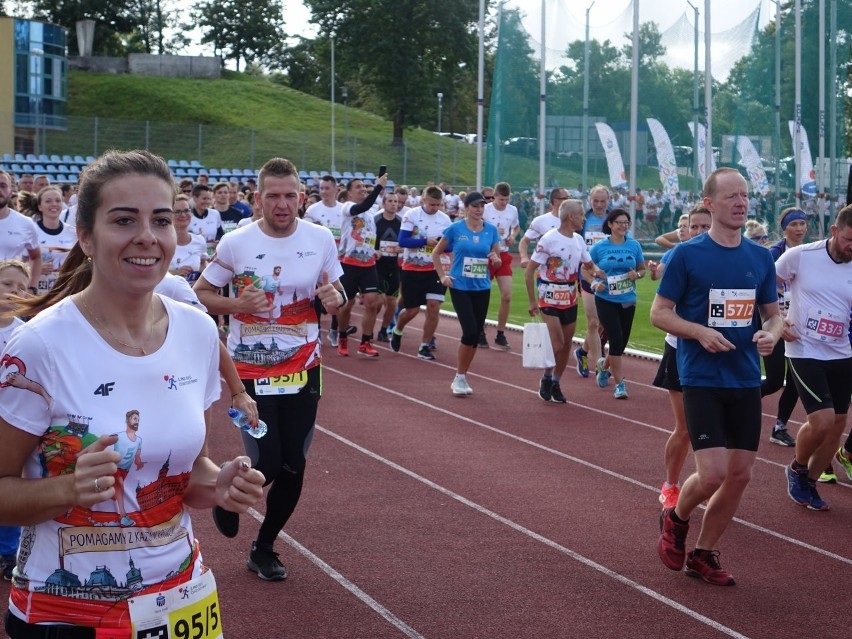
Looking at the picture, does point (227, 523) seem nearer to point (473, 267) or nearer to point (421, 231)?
point (473, 267)

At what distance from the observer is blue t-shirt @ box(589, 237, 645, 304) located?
1314cm

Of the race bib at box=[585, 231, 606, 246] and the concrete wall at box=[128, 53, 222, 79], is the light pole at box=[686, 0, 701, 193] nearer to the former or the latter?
the race bib at box=[585, 231, 606, 246]

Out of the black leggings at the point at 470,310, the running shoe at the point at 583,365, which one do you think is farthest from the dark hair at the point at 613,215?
the running shoe at the point at 583,365

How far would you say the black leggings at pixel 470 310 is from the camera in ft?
43.9

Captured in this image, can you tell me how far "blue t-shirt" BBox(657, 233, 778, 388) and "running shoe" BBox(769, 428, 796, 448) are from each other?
452 centimetres

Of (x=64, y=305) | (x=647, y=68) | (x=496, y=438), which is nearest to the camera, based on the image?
(x=64, y=305)

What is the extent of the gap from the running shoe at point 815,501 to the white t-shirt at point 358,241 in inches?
352

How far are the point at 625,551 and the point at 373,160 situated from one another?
175 feet

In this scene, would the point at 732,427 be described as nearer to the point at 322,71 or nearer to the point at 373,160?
the point at 373,160

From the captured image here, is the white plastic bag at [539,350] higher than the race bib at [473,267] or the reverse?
the reverse

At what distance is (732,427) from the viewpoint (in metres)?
6.62

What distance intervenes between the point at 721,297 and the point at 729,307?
0.23ft

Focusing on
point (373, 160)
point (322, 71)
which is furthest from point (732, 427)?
point (322, 71)

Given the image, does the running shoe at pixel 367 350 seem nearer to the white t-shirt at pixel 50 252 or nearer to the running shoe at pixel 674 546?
the white t-shirt at pixel 50 252
